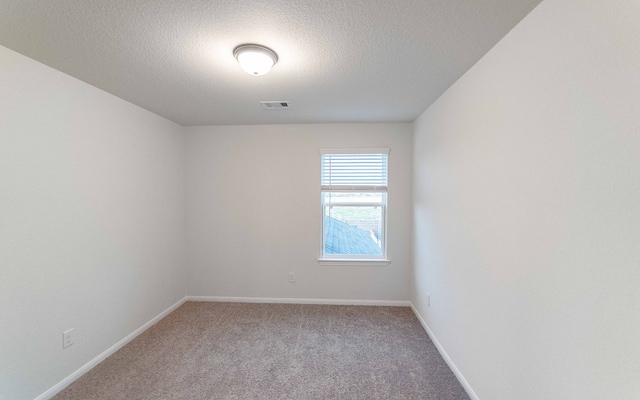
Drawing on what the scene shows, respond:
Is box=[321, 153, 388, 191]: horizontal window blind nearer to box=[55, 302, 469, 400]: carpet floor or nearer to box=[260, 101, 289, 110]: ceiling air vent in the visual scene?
box=[260, 101, 289, 110]: ceiling air vent

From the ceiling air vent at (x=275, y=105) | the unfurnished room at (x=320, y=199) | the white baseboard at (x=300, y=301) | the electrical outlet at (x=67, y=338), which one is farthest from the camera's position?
the white baseboard at (x=300, y=301)

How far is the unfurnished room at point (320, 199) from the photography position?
107 centimetres

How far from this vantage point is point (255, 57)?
5.43ft

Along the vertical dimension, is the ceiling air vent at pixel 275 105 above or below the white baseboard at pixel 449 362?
above

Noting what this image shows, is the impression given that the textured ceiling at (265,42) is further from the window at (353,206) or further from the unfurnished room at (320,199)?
the window at (353,206)

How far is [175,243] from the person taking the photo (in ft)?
11.3

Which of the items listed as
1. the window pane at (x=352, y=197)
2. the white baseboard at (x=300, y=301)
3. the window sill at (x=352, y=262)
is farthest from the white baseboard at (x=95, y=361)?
the window pane at (x=352, y=197)

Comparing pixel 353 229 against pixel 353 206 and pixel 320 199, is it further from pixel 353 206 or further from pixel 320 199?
pixel 320 199

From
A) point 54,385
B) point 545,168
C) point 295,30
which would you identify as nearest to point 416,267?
point 545,168

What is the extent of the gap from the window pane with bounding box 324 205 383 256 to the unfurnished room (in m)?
0.03

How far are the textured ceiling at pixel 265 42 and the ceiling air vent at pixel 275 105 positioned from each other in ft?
0.63

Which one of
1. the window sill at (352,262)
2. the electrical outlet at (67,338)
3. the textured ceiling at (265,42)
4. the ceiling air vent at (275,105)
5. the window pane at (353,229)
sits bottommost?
the electrical outlet at (67,338)

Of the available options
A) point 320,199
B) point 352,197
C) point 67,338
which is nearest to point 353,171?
Answer: point 352,197

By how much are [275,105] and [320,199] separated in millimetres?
1364
